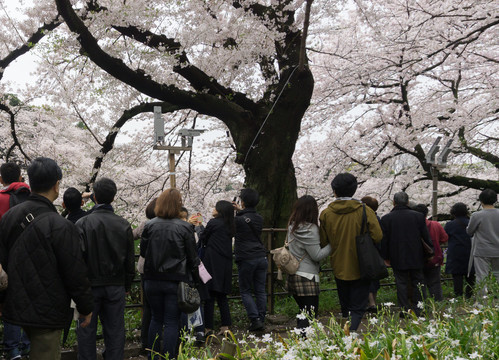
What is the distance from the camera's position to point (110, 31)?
8977 mm

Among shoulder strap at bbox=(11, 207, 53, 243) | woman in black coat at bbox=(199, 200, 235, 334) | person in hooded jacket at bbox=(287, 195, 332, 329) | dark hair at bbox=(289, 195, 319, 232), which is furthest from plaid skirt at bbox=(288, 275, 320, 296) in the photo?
shoulder strap at bbox=(11, 207, 53, 243)

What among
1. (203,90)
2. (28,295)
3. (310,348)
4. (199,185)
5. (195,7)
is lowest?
(310,348)

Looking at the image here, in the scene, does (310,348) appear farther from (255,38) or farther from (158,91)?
(255,38)

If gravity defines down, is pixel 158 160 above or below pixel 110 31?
below

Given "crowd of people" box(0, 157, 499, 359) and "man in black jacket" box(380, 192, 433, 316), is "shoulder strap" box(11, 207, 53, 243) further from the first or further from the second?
"man in black jacket" box(380, 192, 433, 316)

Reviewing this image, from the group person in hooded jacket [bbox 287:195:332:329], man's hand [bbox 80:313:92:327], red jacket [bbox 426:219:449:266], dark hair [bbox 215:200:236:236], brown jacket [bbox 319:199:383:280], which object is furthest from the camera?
red jacket [bbox 426:219:449:266]

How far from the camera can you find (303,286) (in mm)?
4812

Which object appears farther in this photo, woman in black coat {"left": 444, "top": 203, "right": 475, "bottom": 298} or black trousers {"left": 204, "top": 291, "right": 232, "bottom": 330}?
woman in black coat {"left": 444, "top": 203, "right": 475, "bottom": 298}

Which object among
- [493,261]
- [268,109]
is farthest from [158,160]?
[493,261]

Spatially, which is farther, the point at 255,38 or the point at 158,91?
the point at 255,38

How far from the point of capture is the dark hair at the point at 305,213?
15.9 ft

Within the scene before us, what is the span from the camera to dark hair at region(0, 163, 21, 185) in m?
4.61

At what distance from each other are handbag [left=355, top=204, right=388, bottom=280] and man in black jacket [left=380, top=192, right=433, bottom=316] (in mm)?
1563

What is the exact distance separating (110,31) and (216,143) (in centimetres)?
476
